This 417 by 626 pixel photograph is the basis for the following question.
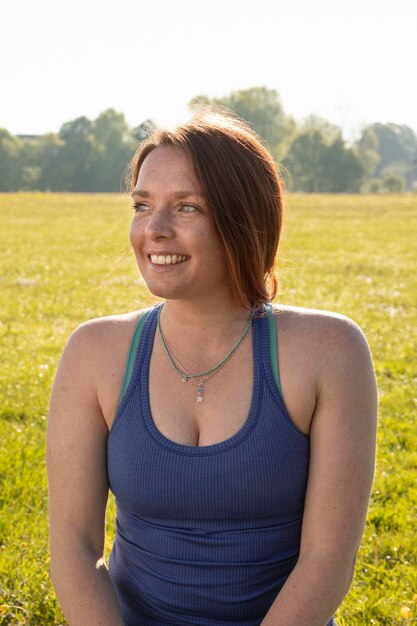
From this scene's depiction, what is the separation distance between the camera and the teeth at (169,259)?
2.33m

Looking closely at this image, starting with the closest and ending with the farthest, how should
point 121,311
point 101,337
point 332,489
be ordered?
point 332,489 < point 101,337 < point 121,311

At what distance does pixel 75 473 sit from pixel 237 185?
0.88 metres

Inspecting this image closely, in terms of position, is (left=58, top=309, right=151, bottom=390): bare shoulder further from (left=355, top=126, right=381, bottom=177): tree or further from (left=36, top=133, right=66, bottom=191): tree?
(left=355, top=126, right=381, bottom=177): tree

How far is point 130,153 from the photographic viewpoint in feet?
328

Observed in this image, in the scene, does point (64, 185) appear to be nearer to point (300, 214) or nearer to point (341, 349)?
point (300, 214)

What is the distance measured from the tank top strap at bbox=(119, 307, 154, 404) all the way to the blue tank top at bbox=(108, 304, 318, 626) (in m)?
0.02

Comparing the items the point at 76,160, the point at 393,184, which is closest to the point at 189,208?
the point at 393,184

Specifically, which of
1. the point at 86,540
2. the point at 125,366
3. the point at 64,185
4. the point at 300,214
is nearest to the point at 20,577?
the point at 86,540

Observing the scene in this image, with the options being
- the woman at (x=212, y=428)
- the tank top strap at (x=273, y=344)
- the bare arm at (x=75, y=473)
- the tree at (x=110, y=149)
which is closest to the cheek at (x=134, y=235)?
Result: the woman at (x=212, y=428)

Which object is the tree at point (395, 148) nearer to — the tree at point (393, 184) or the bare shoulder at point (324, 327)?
the tree at point (393, 184)

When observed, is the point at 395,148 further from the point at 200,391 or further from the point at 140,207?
the point at 200,391

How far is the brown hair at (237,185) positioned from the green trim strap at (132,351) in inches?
11.9

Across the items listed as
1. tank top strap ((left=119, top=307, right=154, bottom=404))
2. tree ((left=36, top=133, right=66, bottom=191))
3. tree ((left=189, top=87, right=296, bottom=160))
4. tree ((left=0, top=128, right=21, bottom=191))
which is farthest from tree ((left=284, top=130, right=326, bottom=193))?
tank top strap ((left=119, top=307, right=154, bottom=404))

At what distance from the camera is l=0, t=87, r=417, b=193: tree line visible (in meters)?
87.6
